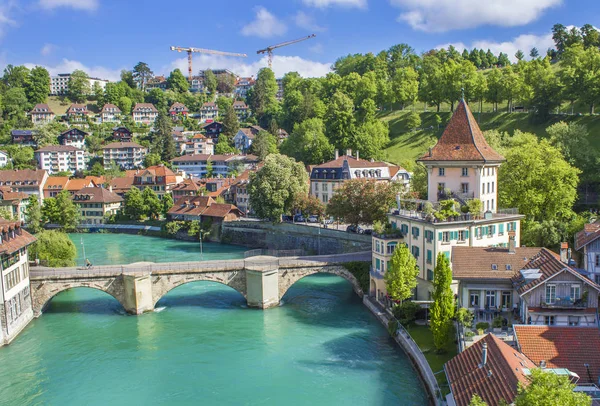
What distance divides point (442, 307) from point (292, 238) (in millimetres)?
36747

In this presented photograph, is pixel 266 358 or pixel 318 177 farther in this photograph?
pixel 318 177

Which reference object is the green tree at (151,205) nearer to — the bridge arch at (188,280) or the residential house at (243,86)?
the bridge arch at (188,280)

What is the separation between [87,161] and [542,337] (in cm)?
11343

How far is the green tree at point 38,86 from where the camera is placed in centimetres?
15112

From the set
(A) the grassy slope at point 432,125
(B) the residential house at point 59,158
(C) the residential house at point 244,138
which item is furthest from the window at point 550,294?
(B) the residential house at point 59,158

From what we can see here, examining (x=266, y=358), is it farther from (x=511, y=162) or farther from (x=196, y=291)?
(x=511, y=162)

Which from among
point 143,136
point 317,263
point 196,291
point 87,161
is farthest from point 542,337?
point 143,136

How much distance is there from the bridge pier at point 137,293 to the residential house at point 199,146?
273ft

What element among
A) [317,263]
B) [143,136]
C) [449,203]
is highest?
[143,136]

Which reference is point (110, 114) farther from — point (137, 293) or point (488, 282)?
point (488, 282)

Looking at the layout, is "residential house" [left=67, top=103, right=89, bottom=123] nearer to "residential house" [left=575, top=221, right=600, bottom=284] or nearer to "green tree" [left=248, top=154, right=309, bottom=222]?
"green tree" [left=248, top=154, right=309, bottom=222]

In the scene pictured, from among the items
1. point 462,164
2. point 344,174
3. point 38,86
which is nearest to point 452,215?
point 462,164

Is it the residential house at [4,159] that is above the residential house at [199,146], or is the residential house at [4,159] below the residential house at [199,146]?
below

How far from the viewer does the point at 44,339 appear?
37344mm
